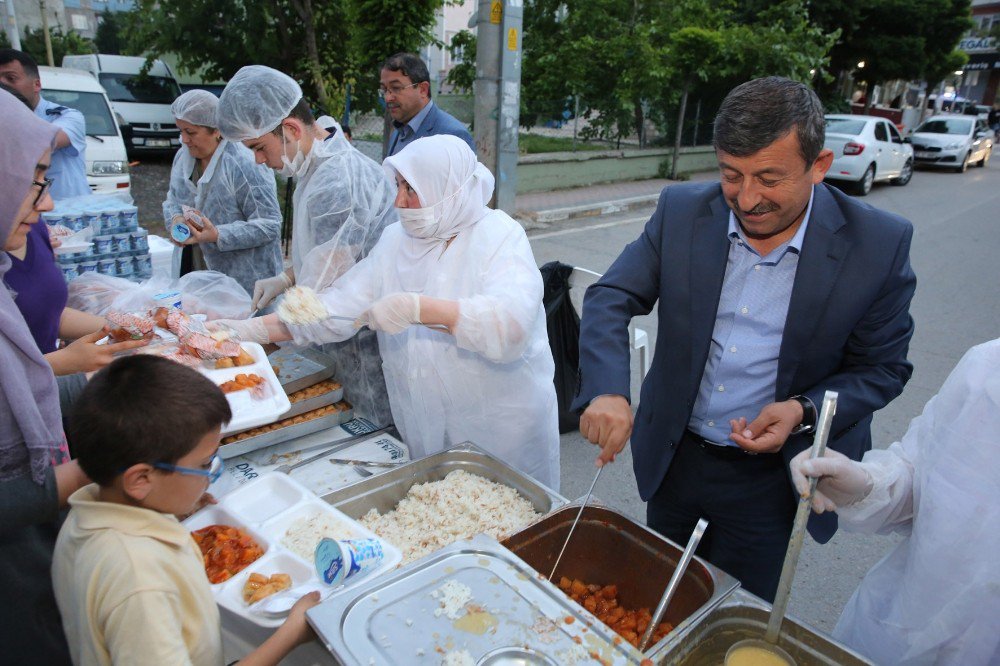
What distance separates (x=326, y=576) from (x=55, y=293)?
135 cm

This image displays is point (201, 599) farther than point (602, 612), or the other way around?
point (602, 612)

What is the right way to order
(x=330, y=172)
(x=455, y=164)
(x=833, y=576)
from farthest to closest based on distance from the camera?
(x=833, y=576) < (x=330, y=172) < (x=455, y=164)

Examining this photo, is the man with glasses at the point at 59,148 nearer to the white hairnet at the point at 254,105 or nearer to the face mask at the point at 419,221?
the white hairnet at the point at 254,105

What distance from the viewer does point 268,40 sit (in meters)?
11.6

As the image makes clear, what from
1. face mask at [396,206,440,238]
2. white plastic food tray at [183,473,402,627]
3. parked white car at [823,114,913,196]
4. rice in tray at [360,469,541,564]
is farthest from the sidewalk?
white plastic food tray at [183,473,402,627]

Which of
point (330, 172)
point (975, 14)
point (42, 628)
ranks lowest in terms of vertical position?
point (42, 628)

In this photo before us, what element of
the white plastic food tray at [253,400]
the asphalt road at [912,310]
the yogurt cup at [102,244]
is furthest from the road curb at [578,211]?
the white plastic food tray at [253,400]

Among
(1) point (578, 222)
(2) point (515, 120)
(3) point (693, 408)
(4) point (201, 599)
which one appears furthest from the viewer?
(1) point (578, 222)

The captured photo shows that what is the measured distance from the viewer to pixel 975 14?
1671 inches

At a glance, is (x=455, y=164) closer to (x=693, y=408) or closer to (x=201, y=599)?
(x=693, y=408)

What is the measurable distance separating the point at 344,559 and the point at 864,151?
567 inches

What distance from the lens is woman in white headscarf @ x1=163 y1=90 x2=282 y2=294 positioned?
350cm

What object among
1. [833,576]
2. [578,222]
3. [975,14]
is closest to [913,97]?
[975,14]

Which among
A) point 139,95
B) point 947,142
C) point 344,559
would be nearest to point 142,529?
point 344,559
